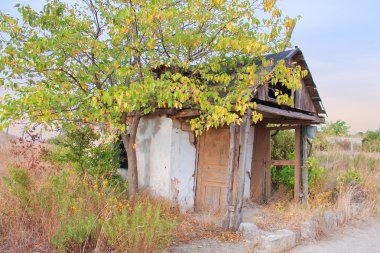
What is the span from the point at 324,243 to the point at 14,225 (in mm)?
5601

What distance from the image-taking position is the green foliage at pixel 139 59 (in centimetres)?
643

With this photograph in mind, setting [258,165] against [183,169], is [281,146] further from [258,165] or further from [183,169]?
[183,169]

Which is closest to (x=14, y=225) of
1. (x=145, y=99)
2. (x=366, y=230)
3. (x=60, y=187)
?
(x=60, y=187)

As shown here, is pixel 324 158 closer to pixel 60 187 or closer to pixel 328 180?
pixel 328 180

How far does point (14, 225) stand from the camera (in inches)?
218

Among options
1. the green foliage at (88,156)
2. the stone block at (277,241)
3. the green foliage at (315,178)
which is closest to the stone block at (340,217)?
the green foliage at (315,178)

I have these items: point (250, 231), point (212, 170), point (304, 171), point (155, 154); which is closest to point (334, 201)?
point (304, 171)

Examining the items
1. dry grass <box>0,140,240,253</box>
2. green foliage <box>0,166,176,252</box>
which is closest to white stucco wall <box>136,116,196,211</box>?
dry grass <box>0,140,240,253</box>

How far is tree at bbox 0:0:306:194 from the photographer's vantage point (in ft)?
21.1

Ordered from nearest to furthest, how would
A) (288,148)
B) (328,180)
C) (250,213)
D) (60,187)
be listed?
(60,187) < (250,213) < (328,180) < (288,148)

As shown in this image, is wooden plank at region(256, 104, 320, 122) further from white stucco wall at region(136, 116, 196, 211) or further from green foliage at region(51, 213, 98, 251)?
green foliage at region(51, 213, 98, 251)

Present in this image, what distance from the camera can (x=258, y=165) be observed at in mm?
10734

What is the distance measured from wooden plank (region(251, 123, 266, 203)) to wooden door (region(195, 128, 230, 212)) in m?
1.91

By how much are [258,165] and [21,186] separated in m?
6.77
